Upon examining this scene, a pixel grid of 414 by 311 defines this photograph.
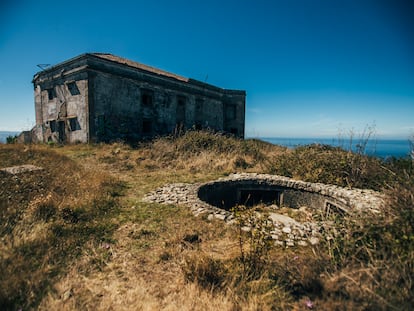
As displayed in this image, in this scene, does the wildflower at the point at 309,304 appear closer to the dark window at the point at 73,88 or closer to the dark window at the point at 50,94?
the dark window at the point at 73,88

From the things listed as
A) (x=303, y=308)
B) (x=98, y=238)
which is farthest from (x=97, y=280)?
(x=303, y=308)

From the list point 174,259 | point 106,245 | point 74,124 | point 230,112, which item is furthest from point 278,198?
point 230,112

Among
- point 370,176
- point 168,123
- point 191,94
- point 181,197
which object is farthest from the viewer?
point 191,94

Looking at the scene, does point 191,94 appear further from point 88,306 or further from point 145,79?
point 88,306

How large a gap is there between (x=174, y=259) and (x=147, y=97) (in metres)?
15.4

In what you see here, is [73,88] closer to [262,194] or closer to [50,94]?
[50,94]

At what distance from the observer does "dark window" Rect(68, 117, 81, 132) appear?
14.0 metres

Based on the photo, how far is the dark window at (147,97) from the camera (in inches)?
619

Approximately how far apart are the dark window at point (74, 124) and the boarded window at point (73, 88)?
183 cm

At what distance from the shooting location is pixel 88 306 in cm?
209

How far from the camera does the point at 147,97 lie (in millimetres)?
16141

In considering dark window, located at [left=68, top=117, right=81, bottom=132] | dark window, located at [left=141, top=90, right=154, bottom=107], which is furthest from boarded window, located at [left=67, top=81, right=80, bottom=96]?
dark window, located at [left=141, top=90, right=154, bottom=107]

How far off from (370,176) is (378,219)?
501cm

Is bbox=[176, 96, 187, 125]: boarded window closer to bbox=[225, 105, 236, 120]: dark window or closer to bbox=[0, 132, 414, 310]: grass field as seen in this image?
bbox=[225, 105, 236, 120]: dark window
